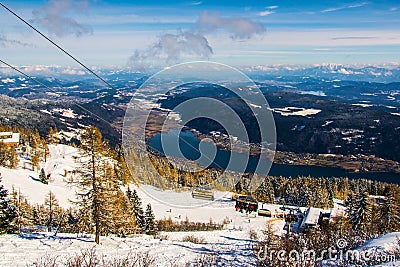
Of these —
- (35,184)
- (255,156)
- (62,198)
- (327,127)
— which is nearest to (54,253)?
(62,198)

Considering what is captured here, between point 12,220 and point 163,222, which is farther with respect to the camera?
point 163,222

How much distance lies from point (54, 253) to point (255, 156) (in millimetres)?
116584

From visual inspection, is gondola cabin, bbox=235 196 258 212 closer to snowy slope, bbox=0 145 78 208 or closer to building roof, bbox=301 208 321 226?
building roof, bbox=301 208 321 226

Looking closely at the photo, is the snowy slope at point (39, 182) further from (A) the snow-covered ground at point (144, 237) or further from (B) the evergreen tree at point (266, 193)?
(B) the evergreen tree at point (266, 193)

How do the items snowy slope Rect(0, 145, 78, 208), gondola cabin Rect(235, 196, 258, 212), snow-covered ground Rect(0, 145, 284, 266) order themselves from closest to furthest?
snow-covered ground Rect(0, 145, 284, 266) → snowy slope Rect(0, 145, 78, 208) → gondola cabin Rect(235, 196, 258, 212)

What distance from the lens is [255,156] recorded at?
12431 centimetres

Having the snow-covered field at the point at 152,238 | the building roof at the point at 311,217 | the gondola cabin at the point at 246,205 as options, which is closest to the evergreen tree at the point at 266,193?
the snow-covered field at the point at 152,238

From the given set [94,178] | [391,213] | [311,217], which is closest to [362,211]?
[391,213]

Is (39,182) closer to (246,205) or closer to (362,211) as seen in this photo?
(246,205)

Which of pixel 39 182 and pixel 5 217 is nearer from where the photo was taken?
pixel 5 217

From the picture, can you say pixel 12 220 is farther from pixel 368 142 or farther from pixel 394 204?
pixel 368 142

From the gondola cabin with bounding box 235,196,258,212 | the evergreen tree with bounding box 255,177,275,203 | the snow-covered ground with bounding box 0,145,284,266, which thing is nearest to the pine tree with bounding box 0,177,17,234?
the snow-covered ground with bounding box 0,145,284,266

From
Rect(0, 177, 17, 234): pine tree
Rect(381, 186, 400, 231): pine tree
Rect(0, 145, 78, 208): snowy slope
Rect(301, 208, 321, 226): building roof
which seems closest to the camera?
Rect(0, 177, 17, 234): pine tree

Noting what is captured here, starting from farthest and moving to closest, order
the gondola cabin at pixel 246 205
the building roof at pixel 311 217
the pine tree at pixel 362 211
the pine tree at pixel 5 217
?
1. the gondola cabin at pixel 246 205
2. the building roof at pixel 311 217
3. the pine tree at pixel 362 211
4. the pine tree at pixel 5 217
